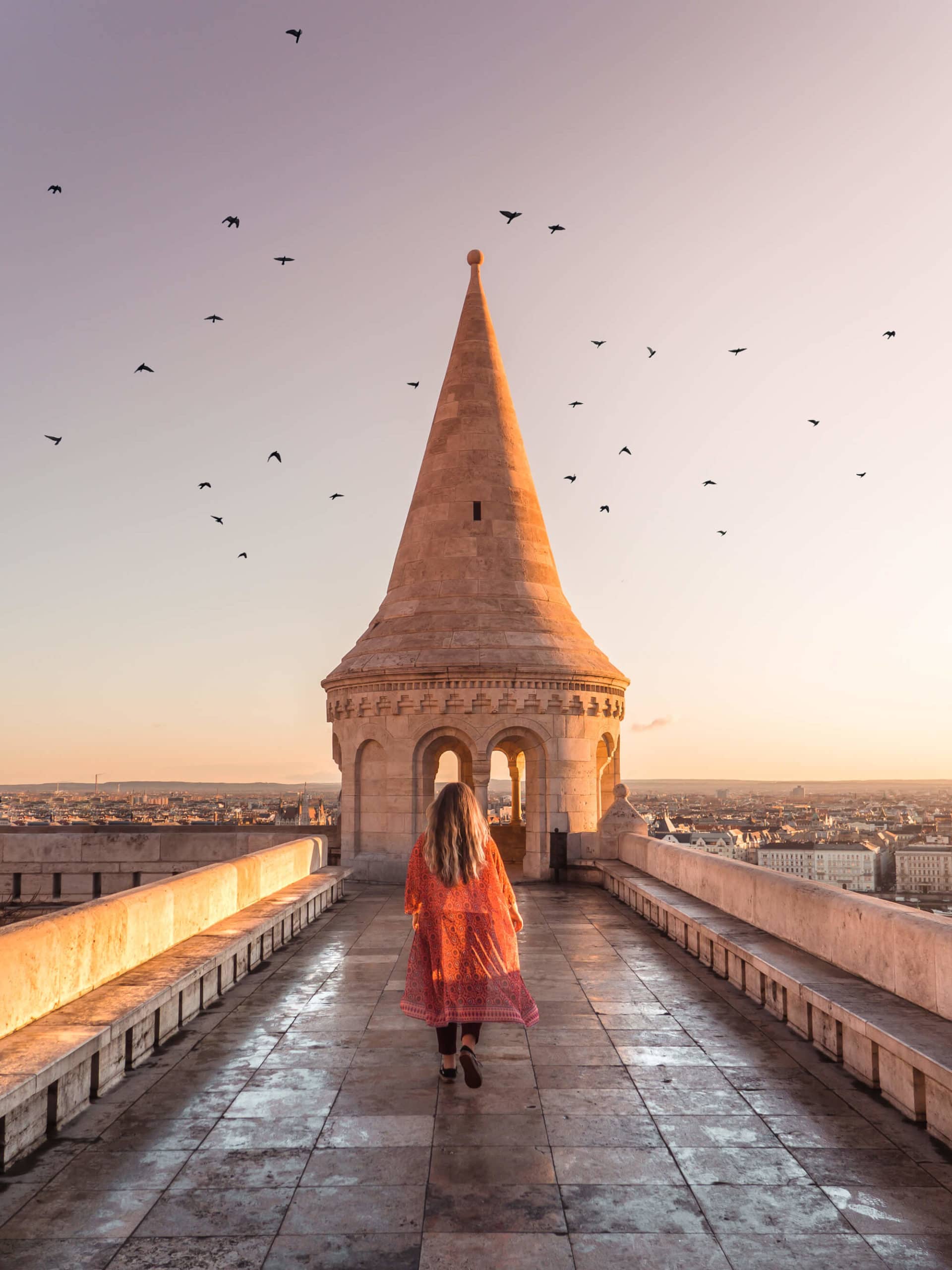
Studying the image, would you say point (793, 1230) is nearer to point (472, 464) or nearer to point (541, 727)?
point (541, 727)

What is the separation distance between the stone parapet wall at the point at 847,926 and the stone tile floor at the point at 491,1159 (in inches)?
26.3

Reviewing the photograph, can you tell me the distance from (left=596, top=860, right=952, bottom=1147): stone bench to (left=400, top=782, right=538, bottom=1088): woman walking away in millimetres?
1771

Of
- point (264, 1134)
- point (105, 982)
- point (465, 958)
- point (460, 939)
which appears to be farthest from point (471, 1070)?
point (105, 982)

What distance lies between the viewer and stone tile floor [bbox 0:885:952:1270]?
3.54m

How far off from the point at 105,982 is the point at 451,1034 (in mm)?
2242

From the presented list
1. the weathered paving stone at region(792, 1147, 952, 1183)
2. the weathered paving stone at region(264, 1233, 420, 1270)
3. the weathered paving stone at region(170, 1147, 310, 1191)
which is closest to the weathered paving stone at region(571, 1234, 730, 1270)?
the weathered paving stone at region(264, 1233, 420, 1270)

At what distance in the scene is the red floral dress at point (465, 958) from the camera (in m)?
5.55

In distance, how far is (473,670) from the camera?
15812mm

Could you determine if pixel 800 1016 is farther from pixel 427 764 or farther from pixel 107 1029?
pixel 427 764

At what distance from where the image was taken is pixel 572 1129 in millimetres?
4750

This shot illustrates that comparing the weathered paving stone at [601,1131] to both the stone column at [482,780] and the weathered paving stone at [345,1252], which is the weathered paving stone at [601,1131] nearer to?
the weathered paving stone at [345,1252]

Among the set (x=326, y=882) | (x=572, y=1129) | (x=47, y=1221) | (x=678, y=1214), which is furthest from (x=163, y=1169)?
(x=326, y=882)

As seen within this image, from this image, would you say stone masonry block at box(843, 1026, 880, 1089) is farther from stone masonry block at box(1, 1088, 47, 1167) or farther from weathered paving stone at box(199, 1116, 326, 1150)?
stone masonry block at box(1, 1088, 47, 1167)

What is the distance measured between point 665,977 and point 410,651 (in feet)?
28.7
